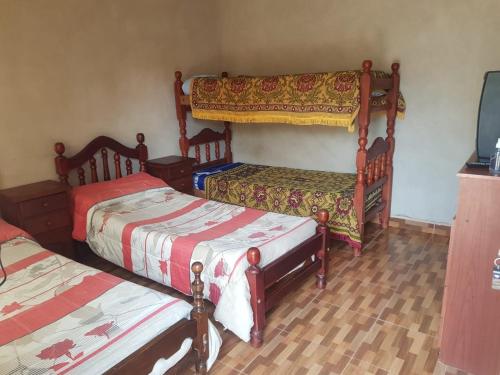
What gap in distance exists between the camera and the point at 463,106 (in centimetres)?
356

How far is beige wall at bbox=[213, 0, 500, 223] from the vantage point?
11.4 feet

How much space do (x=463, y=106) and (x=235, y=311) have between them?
2.89 metres

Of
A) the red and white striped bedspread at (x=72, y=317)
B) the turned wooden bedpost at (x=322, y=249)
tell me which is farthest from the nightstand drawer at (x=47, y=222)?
the turned wooden bedpost at (x=322, y=249)

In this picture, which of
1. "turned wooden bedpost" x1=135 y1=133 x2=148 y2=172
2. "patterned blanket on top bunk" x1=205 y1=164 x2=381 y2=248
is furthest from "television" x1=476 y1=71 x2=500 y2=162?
"turned wooden bedpost" x1=135 y1=133 x2=148 y2=172

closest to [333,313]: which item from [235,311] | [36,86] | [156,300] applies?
[235,311]

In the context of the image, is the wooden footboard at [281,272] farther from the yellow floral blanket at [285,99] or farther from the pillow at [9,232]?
the pillow at [9,232]

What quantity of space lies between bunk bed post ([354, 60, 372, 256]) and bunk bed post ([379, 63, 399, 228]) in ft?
2.34

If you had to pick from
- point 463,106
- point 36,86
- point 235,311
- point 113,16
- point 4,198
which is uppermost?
point 113,16

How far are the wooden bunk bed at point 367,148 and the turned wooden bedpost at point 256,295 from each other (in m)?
1.44

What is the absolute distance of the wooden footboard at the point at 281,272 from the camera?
2.23 m

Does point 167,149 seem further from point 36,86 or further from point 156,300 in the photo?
point 156,300

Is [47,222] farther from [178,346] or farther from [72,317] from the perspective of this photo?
[178,346]

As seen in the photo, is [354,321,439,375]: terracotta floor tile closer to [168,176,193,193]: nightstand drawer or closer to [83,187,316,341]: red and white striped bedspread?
[83,187,316,341]: red and white striped bedspread

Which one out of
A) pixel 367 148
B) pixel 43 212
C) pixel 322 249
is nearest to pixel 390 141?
pixel 367 148
